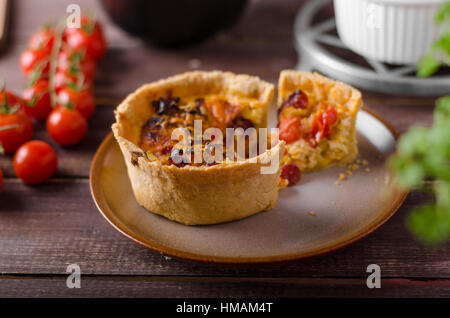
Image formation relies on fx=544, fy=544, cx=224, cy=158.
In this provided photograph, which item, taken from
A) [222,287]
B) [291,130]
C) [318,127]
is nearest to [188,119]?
[291,130]

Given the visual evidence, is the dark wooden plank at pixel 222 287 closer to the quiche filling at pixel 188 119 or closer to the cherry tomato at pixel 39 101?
the quiche filling at pixel 188 119

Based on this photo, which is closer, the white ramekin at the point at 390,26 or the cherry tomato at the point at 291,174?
the cherry tomato at the point at 291,174

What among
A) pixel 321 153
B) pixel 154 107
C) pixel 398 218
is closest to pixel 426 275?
pixel 398 218

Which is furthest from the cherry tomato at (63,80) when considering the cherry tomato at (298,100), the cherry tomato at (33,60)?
the cherry tomato at (298,100)

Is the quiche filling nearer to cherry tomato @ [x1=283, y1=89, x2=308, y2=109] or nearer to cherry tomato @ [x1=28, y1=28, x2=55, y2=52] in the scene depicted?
cherry tomato @ [x1=283, y1=89, x2=308, y2=109]

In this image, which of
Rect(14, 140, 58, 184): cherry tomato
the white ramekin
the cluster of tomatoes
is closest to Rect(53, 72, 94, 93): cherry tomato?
the cluster of tomatoes
